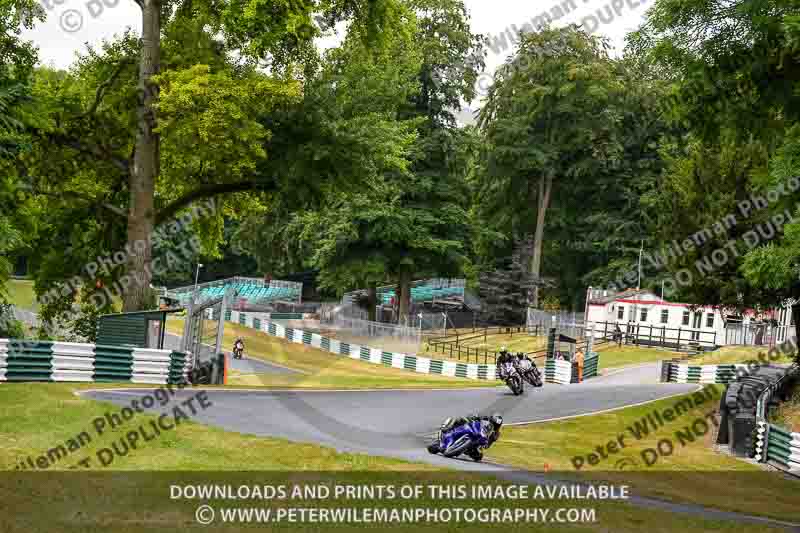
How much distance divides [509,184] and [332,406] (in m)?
49.0

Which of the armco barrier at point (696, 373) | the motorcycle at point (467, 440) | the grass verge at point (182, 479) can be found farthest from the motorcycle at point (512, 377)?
the grass verge at point (182, 479)

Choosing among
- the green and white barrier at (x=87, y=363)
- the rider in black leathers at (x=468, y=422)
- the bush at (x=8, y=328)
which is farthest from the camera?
the bush at (x=8, y=328)

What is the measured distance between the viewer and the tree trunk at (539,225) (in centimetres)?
6444

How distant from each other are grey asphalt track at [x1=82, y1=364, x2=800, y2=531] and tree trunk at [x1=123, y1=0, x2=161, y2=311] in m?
5.45

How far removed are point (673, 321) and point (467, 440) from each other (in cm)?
4039

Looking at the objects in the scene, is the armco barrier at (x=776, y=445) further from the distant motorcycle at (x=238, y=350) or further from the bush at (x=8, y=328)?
the distant motorcycle at (x=238, y=350)

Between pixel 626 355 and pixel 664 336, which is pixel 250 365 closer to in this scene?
pixel 626 355

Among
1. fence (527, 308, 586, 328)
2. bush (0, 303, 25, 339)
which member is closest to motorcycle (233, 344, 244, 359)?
bush (0, 303, 25, 339)

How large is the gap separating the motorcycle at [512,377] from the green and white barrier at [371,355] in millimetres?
16929

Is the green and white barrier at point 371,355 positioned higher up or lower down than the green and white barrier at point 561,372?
lower down

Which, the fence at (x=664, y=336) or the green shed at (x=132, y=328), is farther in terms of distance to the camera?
the fence at (x=664, y=336)

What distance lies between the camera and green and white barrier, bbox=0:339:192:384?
58.3 feet

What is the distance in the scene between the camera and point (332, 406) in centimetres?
2098

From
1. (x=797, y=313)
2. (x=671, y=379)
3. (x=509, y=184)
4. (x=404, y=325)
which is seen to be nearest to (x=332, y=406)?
(x=797, y=313)
